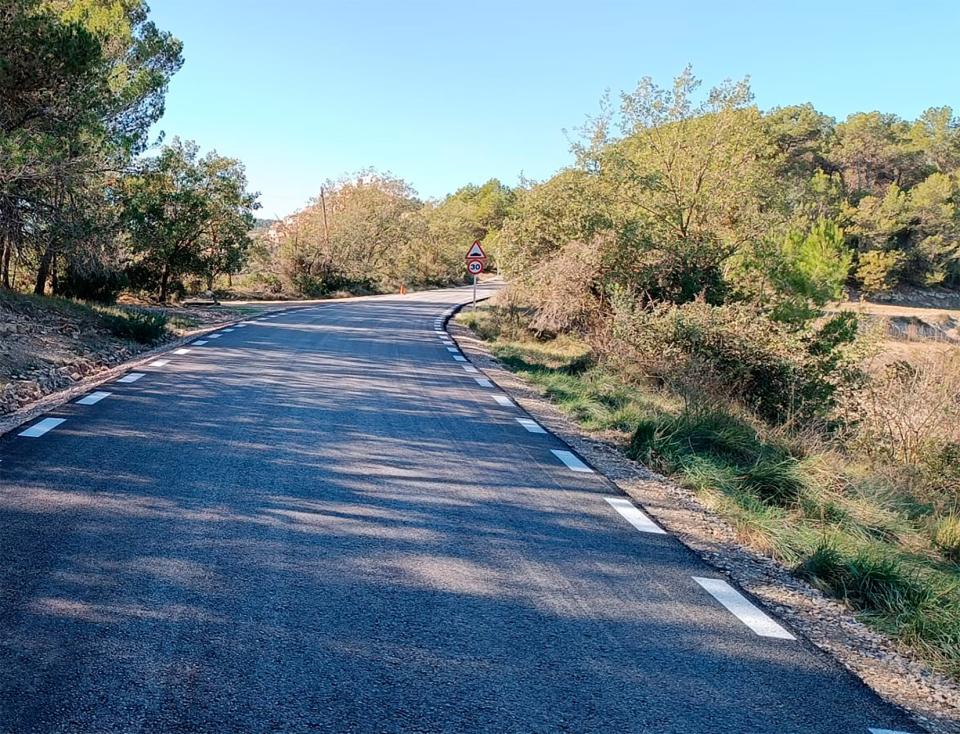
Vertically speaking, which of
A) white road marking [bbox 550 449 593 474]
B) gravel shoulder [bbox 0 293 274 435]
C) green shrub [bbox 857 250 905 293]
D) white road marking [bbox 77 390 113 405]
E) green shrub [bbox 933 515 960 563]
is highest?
green shrub [bbox 857 250 905 293]

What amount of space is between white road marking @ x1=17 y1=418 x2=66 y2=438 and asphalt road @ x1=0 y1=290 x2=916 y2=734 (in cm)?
13

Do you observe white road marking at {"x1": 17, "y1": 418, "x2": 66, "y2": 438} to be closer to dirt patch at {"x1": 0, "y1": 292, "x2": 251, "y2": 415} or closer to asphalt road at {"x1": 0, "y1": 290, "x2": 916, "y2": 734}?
asphalt road at {"x1": 0, "y1": 290, "x2": 916, "y2": 734}

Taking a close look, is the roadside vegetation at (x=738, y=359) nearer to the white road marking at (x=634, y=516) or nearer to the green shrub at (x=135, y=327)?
the white road marking at (x=634, y=516)

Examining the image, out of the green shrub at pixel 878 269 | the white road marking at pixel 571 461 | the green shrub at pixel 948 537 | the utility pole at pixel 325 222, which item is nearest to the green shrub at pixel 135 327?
the white road marking at pixel 571 461

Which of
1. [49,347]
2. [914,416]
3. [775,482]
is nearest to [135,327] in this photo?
[49,347]

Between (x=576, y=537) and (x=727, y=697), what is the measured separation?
6.28ft

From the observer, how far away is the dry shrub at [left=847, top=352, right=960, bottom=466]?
9.84 metres

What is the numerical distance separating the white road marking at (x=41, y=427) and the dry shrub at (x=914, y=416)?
9.89m

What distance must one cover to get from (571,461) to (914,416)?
590 centimetres

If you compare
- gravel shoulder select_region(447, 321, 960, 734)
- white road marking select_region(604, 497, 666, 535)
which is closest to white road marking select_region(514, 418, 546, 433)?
gravel shoulder select_region(447, 321, 960, 734)

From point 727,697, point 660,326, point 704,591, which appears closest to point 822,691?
point 727,697

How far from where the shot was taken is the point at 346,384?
10.4 meters

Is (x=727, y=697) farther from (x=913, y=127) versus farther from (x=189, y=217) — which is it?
(x=913, y=127)

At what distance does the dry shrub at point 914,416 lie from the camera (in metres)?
9.84
